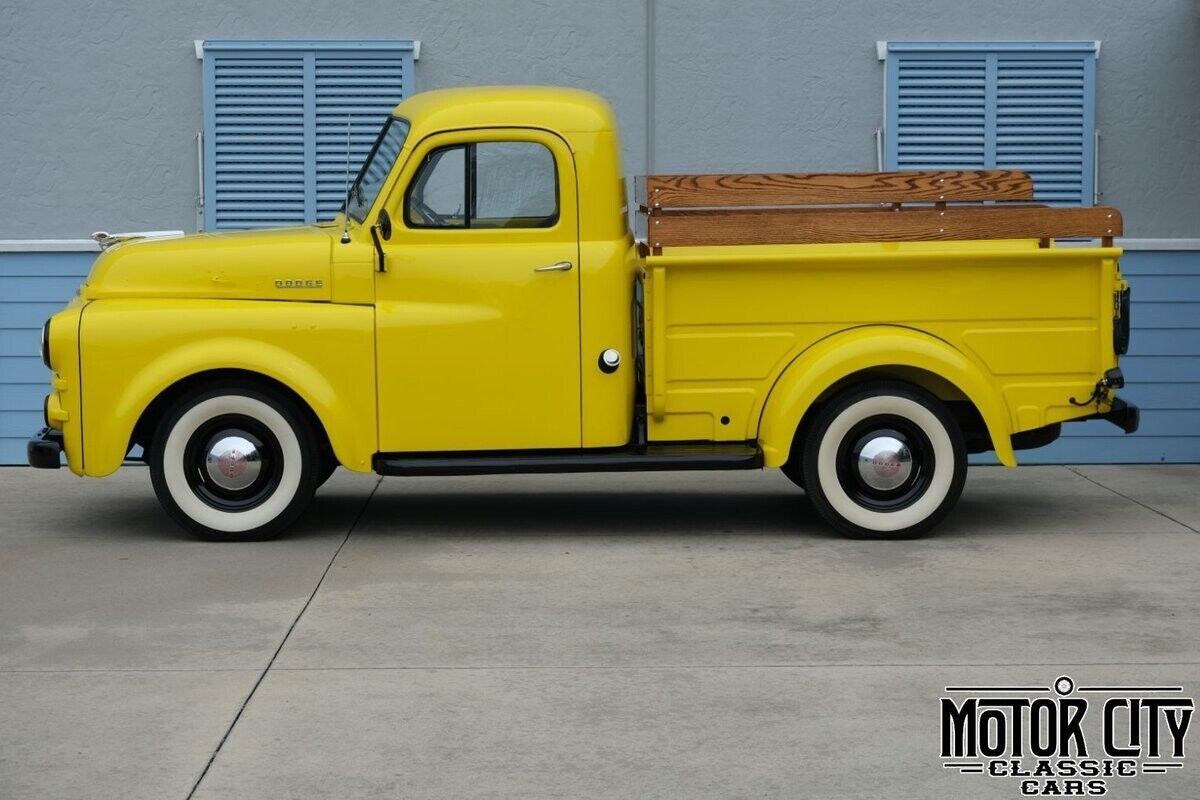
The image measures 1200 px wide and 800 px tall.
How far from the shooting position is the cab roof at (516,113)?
27.2 ft

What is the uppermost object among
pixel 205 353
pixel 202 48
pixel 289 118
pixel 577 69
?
pixel 202 48

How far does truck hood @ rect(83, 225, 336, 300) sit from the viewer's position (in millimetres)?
8211

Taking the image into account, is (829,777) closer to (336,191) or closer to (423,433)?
(423,433)

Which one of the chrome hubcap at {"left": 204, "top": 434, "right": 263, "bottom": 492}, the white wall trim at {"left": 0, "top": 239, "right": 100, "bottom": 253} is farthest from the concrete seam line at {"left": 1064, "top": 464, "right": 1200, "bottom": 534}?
the white wall trim at {"left": 0, "top": 239, "right": 100, "bottom": 253}

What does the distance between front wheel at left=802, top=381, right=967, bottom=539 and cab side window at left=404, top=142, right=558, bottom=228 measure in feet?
5.54

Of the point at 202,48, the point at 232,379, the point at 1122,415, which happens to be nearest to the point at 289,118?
the point at 202,48

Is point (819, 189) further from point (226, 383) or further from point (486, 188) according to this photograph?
point (226, 383)

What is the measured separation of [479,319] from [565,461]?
78cm

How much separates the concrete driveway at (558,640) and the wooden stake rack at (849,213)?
4.81ft

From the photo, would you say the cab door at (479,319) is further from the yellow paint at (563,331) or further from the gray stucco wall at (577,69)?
the gray stucco wall at (577,69)

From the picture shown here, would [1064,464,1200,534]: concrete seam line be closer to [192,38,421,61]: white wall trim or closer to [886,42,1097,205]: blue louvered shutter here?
[886,42,1097,205]: blue louvered shutter

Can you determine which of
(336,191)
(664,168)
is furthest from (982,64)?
(336,191)

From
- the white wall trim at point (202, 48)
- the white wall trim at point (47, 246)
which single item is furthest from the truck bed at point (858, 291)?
the white wall trim at point (47, 246)

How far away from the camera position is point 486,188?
27.1ft
